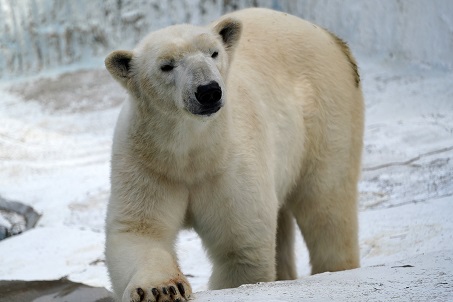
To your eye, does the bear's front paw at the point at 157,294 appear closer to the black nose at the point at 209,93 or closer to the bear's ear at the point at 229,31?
the black nose at the point at 209,93

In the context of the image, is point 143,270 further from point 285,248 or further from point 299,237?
point 299,237

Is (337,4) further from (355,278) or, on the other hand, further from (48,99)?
(355,278)

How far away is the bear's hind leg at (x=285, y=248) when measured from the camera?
410cm

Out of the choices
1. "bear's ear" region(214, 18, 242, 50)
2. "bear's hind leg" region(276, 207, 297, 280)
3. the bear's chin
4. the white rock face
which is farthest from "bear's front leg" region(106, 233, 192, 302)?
the white rock face

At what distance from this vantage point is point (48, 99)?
788 cm

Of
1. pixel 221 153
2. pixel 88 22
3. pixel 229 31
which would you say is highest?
pixel 88 22

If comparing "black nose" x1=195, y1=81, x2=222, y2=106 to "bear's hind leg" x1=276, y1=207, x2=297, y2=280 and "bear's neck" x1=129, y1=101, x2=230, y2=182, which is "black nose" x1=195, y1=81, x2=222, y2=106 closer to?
"bear's neck" x1=129, y1=101, x2=230, y2=182

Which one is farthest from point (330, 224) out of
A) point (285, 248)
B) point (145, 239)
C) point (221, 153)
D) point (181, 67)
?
point (181, 67)

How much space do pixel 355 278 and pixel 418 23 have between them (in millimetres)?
4761

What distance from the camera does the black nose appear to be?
275 centimetres

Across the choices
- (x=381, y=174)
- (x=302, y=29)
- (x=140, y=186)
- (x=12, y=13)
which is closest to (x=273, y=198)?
(x=140, y=186)

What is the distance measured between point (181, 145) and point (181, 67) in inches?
12.4

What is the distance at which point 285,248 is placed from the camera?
4.12 metres

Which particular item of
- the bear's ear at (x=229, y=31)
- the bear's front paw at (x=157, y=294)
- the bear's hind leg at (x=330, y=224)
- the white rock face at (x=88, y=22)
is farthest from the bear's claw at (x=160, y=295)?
the white rock face at (x=88, y=22)
